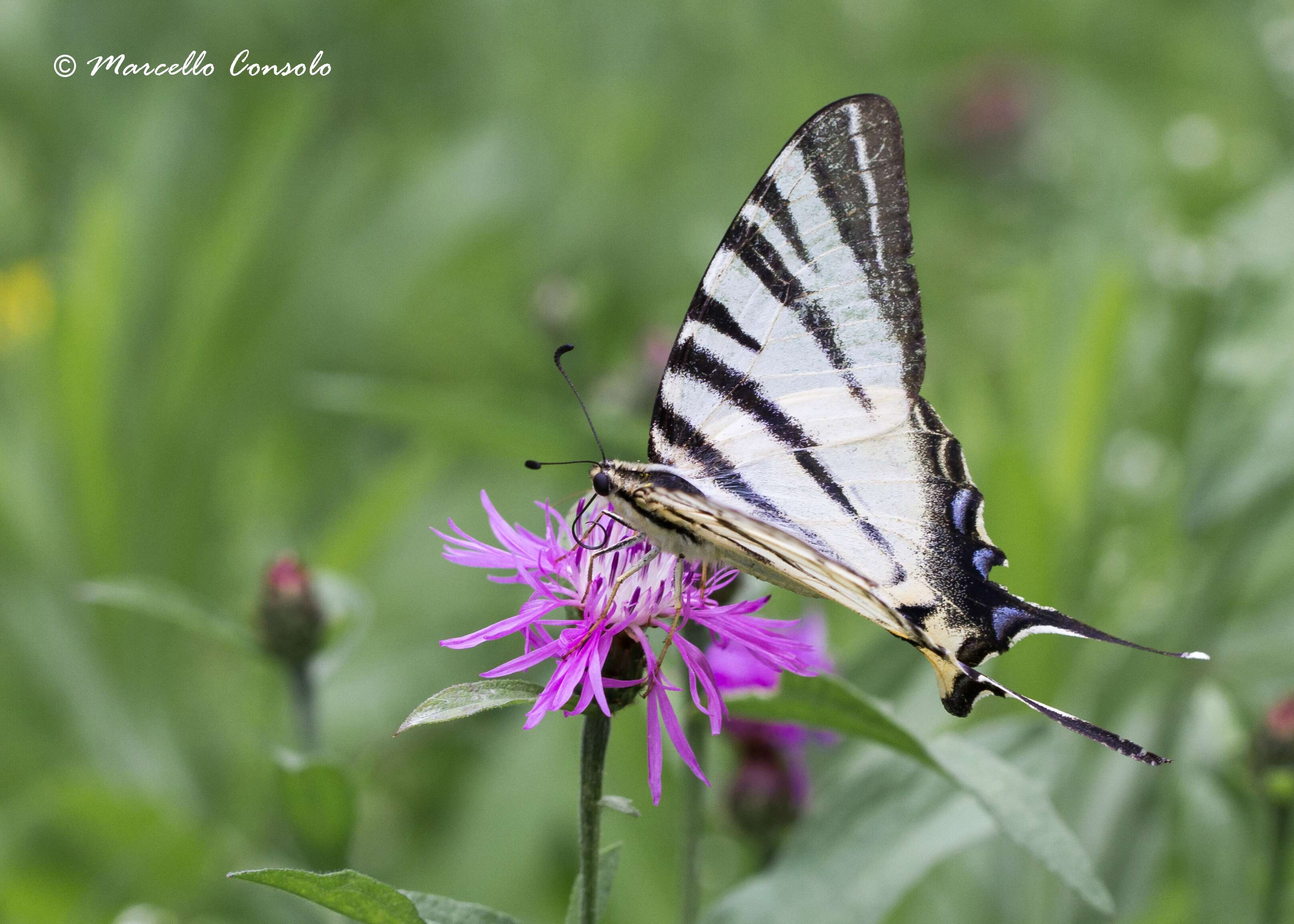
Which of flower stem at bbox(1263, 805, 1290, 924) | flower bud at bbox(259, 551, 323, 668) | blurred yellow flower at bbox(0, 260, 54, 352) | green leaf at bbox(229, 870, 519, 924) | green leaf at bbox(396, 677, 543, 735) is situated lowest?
flower stem at bbox(1263, 805, 1290, 924)

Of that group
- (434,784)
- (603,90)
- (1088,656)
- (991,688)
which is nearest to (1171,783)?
(1088,656)

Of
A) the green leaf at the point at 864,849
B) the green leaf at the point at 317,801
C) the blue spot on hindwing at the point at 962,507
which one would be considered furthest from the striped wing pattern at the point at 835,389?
the green leaf at the point at 317,801

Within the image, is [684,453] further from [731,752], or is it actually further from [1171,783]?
[1171,783]

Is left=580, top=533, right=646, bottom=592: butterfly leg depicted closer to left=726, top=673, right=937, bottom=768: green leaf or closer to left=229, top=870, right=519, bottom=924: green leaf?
left=726, top=673, right=937, bottom=768: green leaf

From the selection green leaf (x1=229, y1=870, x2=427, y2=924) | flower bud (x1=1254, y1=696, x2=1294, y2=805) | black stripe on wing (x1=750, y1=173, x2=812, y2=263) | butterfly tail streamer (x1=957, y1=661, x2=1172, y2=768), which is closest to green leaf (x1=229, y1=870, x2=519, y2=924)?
green leaf (x1=229, y1=870, x2=427, y2=924)

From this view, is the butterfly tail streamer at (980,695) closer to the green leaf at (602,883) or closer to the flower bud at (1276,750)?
the green leaf at (602,883)
